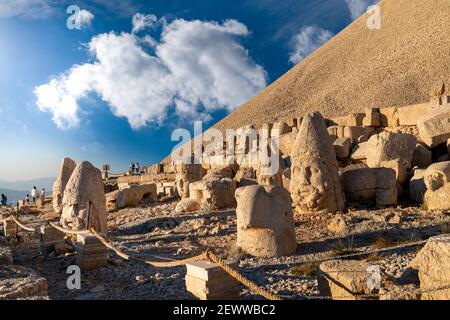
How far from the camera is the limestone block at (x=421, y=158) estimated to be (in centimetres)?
1071

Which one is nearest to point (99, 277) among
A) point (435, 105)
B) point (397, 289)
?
point (397, 289)

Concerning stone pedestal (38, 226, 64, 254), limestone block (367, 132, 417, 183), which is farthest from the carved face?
stone pedestal (38, 226, 64, 254)

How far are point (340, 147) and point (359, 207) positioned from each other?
12.1 feet

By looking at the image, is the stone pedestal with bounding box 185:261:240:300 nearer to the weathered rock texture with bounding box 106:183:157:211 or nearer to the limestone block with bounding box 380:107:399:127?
the weathered rock texture with bounding box 106:183:157:211

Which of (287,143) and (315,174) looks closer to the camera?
(315,174)

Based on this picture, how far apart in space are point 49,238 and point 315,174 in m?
5.17

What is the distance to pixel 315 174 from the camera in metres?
8.64

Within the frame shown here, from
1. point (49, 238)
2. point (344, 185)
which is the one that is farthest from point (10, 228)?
point (344, 185)

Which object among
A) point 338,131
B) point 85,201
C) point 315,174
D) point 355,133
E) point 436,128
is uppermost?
point 338,131

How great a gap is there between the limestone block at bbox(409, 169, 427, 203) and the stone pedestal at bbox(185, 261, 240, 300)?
20.8 ft

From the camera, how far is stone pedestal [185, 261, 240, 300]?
4.04 meters

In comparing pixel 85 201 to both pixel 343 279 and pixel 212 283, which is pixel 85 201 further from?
pixel 343 279
